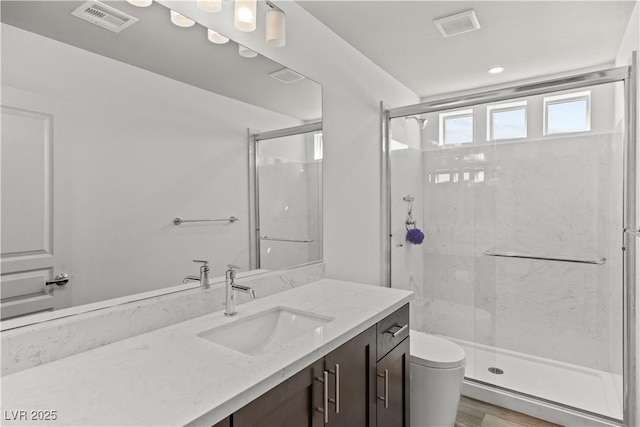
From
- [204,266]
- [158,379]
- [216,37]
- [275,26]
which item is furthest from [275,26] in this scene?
[158,379]

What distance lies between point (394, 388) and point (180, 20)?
1792 mm

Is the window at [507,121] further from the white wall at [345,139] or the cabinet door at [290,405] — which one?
the cabinet door at [290,405]

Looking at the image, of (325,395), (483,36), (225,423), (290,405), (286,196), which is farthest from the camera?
(483,36)

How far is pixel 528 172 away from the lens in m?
2.74

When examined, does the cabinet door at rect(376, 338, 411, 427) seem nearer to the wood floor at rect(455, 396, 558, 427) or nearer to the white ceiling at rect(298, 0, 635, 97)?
the wood floor at rect(455, 396, 558, 427)

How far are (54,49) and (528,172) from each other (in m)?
2.95

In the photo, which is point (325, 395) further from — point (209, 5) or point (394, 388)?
point (209, 5)

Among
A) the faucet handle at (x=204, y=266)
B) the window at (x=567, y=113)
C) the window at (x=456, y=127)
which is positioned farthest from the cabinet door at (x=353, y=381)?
the window at (x=567, y=113)

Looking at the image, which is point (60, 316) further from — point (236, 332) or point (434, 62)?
point (434, 62)

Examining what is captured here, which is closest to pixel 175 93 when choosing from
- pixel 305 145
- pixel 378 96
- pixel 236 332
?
pixel 305 145

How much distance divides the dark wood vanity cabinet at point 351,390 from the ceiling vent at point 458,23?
1.68 m

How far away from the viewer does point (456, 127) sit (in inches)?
117

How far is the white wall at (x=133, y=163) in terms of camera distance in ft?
3.49

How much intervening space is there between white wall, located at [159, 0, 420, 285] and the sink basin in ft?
2.45
